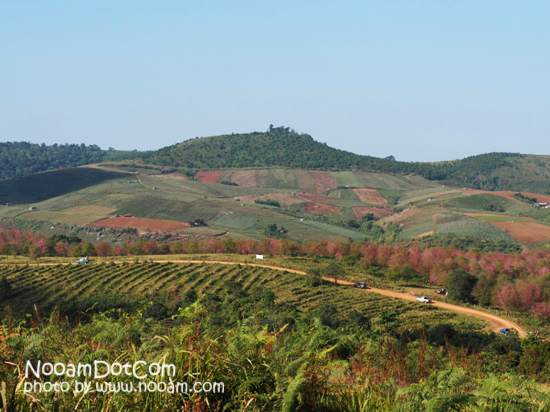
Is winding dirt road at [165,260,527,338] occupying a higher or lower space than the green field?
lower

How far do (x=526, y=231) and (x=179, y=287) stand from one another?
10172 centimetres

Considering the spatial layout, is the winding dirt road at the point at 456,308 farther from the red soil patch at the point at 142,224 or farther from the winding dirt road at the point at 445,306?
the red soil patch at the point at 142,224

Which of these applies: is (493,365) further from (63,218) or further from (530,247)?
(63,218)

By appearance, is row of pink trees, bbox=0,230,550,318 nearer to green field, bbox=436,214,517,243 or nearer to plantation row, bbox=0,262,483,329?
plantation row, bbox=0,262,483,329

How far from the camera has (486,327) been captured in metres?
59.6

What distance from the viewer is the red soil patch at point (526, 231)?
459 feet

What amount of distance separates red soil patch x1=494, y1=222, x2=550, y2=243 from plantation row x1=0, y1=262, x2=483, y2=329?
263 ft

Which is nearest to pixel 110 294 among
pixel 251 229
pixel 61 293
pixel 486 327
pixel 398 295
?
pixel 61 293

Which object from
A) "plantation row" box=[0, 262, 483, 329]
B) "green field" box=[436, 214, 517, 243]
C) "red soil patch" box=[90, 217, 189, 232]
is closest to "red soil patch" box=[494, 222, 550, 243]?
"green field" box=[436, 214, 517, 243]

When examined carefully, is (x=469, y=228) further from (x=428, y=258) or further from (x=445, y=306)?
(x=445, y=306)

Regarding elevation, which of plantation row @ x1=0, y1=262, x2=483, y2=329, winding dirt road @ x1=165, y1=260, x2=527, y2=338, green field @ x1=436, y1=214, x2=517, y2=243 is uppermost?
green field @ x1=436, y1=214, x2=517, y2=243

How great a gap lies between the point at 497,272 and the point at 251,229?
77.8 m

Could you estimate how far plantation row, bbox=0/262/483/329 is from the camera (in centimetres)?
6228

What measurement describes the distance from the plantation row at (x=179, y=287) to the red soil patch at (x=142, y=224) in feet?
223
